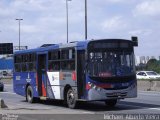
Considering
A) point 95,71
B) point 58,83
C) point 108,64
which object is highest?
point 108,64

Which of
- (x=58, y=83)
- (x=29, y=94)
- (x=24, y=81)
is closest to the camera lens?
(x=58, y=83)

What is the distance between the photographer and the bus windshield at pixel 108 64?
2047 cm

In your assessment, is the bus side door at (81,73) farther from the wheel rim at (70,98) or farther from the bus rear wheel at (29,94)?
the bus rear wheel at (29,94)

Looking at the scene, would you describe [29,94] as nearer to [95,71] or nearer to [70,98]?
[70,98]

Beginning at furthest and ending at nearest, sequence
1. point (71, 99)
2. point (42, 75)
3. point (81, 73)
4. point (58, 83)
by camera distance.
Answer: point (42, 75) → point (58, 83) → point (71, 99) → point (81, 73)

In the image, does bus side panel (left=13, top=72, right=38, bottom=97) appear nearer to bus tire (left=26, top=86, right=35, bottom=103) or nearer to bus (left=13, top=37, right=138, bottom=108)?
bus tire (left=26, top=86, right=35, bottom=103)

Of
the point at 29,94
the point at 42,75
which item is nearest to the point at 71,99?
the point at 42,75

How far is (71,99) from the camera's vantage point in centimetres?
2202

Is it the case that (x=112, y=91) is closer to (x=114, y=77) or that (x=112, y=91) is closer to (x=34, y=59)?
(x=114, y=77)

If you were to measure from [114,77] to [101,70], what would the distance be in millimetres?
637

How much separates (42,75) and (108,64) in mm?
5729

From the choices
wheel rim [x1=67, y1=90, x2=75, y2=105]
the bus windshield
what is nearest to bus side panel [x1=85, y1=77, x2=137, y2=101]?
the bus windshield

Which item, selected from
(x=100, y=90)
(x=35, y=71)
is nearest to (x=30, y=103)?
(x=35, y=71)

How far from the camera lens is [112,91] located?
67.7 ft
